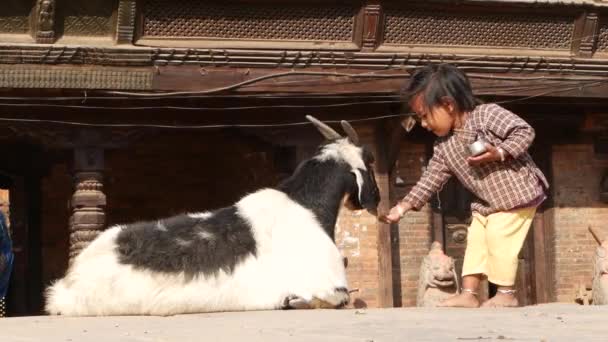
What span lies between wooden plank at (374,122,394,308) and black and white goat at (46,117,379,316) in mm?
6881

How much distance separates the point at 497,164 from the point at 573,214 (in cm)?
885

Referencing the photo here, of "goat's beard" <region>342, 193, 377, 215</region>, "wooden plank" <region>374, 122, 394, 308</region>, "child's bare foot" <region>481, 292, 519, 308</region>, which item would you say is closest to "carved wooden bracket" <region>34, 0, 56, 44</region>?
"wooden plank" <region>374, 122, 394, 308</region>

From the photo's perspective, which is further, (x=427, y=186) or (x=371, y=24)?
(x=371, y=24)

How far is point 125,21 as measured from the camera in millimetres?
13766

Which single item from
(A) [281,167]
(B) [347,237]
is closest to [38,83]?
(A) [281,167]

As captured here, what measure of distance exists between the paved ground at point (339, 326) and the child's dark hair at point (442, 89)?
1303 millimetres

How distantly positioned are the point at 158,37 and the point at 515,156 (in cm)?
732

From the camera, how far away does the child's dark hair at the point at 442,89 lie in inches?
298

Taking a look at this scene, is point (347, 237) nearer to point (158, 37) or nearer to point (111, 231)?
point (158, 37)

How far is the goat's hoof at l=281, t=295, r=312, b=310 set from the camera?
310 inches

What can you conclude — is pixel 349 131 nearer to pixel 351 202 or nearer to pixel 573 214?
pixel 351 202

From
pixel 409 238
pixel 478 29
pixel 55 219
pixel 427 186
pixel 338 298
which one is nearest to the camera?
pixel 427 186

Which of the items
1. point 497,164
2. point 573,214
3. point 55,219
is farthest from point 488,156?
point 55,219

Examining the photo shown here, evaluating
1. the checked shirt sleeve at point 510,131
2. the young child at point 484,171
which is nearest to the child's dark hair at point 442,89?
the young child at point 484,171
